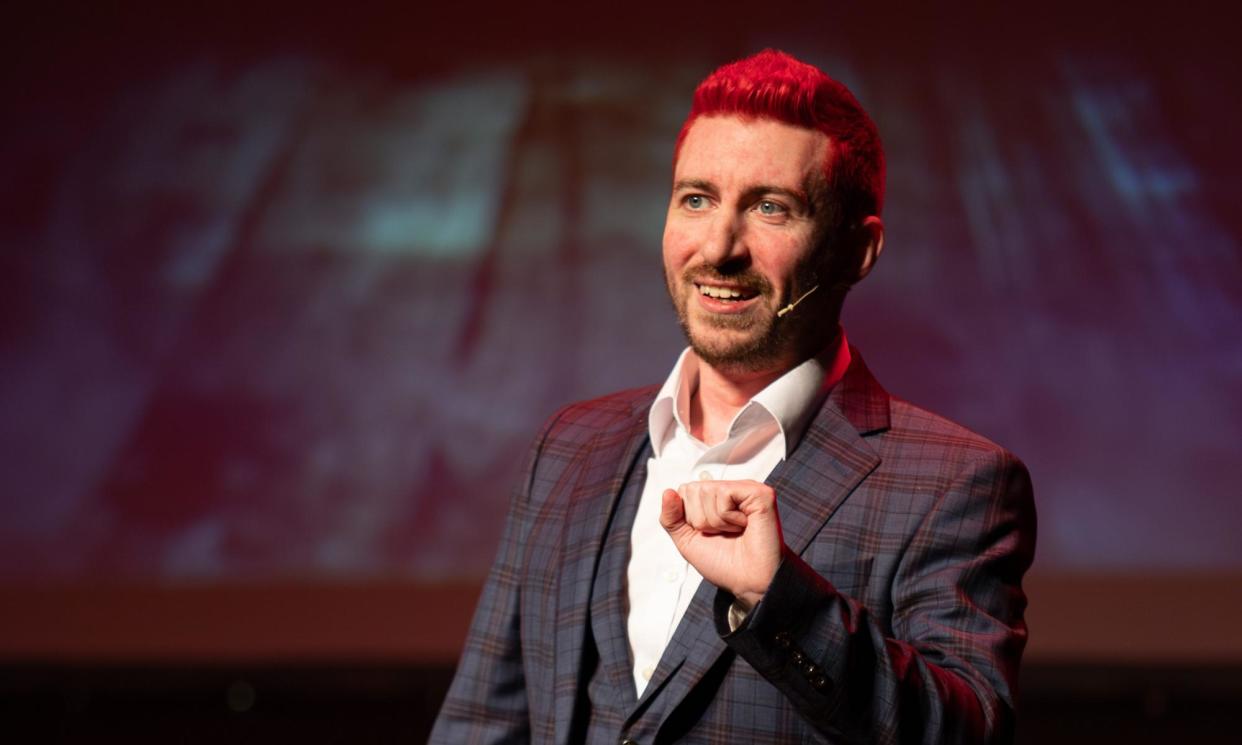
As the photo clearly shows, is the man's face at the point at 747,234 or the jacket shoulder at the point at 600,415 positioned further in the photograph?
the jacket shoulder at the point at 600,415

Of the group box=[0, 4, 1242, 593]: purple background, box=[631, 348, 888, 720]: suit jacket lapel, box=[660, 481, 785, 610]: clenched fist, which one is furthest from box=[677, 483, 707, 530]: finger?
box=[0, 4, 1242, 593]: purple background

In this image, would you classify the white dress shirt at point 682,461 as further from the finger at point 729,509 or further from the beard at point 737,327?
the finger at point 729,509

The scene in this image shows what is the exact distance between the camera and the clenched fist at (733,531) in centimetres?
117

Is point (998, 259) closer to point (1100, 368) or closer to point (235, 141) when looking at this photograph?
point (1100, 368)

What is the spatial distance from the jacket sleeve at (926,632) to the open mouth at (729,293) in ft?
0.97

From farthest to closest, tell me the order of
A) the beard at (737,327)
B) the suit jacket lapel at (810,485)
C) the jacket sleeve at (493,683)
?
the jacket sleeve at (493,683) < the beard at (737,327) < the suit jacket lapel at (810,485)

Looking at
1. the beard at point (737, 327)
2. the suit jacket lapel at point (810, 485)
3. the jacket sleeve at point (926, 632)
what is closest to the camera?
the jacket sleeve at point (926, 632)

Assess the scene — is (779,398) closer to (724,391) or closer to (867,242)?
(724,391)

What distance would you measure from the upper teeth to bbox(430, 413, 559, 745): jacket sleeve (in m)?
0.40

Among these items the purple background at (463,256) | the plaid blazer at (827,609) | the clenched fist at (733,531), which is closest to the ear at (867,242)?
the plaid blazer at (827,609)

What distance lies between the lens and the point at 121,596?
12.9ft

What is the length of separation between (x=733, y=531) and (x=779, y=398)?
0.31 metres

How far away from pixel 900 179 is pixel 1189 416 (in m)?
1.01

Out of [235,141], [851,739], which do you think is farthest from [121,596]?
[851,739]
